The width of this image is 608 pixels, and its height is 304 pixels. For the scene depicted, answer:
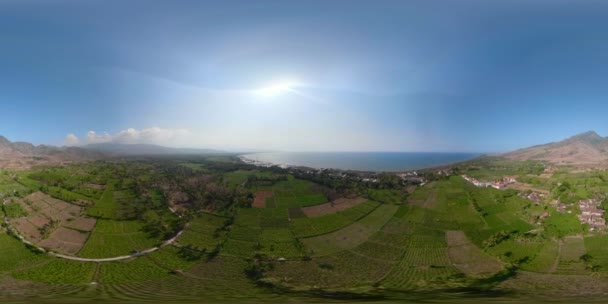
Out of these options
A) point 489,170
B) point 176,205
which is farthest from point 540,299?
point 176,205

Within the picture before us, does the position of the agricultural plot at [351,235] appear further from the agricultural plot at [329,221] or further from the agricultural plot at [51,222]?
the agricultural plot at [51,222]

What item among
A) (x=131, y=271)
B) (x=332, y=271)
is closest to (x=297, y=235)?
(x=332, y=271)

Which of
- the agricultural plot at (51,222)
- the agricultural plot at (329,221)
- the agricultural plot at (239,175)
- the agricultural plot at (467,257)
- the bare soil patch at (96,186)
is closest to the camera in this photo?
the agricultural plot at (467,257)

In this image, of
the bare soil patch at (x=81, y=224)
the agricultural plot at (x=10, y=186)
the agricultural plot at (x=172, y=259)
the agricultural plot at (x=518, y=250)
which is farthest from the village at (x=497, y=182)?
the agricultural plot at (x=10, y=186)

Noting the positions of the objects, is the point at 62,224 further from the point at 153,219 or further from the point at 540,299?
the point at 540,299

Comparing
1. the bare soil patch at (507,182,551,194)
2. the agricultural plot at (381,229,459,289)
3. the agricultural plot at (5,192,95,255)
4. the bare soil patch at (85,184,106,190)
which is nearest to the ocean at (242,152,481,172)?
the bare soil patch at (507,182,551,194)
